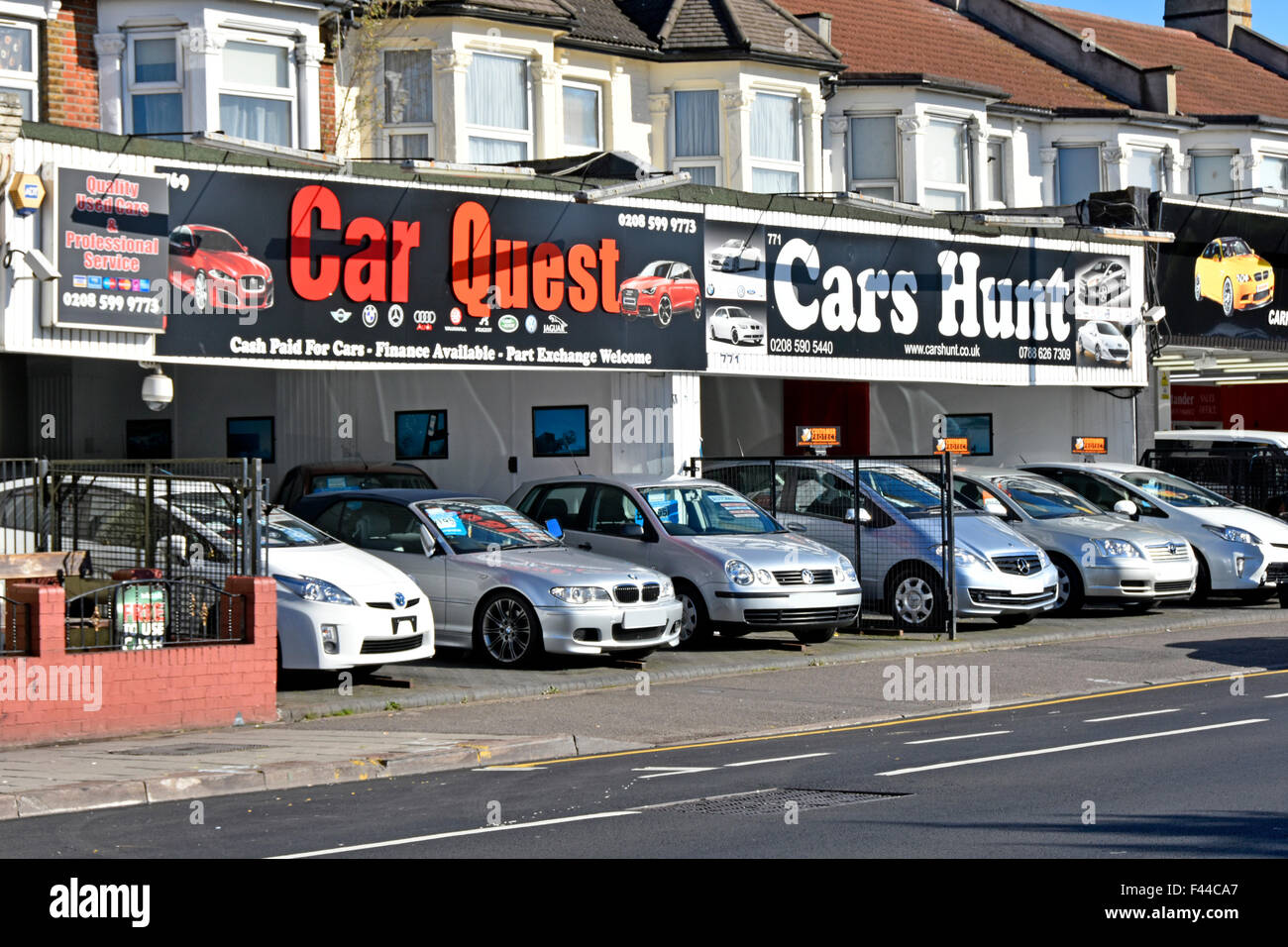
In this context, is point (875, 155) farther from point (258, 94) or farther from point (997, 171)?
point (258, 94)

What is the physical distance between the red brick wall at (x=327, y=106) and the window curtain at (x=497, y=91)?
2435 mm

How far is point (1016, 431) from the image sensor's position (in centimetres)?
2920

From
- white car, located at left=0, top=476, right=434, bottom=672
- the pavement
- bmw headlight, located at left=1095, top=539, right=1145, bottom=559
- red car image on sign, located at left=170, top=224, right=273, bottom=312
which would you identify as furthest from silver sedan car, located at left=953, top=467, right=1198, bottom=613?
white car, located at left=0, top=476, right=434, bottom=672

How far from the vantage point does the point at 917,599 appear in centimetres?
1947

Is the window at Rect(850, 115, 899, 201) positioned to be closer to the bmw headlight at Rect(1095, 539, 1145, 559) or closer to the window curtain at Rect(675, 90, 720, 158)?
the window curtain at Rect(675, 90, 720, 158)

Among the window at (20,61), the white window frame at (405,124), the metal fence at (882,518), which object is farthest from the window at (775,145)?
the window at (20,61)

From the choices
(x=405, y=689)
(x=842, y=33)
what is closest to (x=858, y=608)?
(x=405, y=689)

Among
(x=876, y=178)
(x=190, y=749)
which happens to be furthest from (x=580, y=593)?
(x=876, y=178)

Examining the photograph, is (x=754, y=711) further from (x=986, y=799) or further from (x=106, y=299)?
(x=106, y=299)

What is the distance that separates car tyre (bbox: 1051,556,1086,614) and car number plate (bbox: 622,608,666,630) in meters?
6.67

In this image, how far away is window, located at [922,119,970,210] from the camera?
32.4 metres

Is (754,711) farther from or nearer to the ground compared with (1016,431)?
nearer to the ground

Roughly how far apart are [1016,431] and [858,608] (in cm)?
1147
